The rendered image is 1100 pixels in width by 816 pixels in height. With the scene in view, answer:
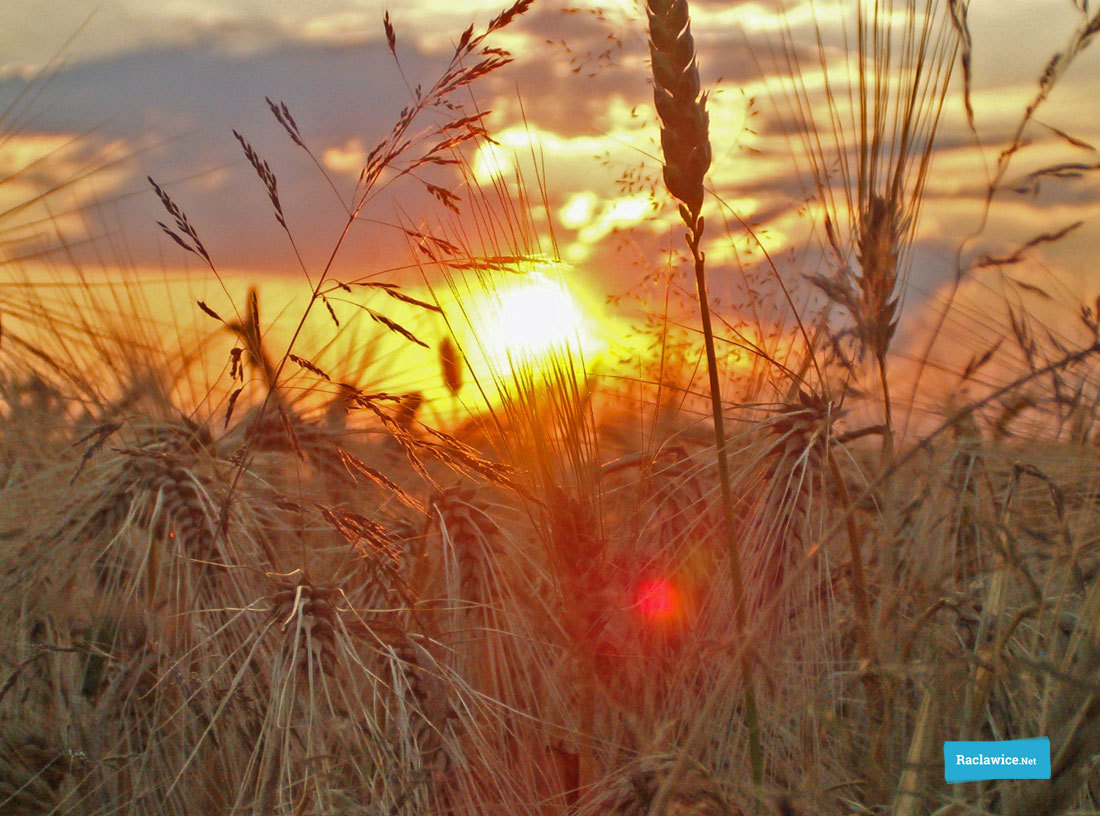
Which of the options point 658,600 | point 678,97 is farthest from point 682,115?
point 658,600

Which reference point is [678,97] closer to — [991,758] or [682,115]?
[682,115]

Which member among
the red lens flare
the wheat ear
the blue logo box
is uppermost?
the wheat ear

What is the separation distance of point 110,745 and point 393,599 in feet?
1.52

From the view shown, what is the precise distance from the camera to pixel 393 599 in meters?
1.46

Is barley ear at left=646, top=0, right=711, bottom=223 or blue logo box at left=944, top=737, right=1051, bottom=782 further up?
barley ear at left=646, top=0, right=711, bottom=223

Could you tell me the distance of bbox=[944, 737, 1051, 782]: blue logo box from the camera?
0.94 m

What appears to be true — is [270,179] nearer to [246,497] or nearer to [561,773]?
[246,497]

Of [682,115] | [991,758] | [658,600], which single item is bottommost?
[991,758]

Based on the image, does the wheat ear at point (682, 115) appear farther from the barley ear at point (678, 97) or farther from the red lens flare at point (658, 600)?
the red lens flare at point (658, 600)

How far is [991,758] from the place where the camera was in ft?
3.24

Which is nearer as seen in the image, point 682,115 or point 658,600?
point 682,115

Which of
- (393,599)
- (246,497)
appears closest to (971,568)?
(393,599)

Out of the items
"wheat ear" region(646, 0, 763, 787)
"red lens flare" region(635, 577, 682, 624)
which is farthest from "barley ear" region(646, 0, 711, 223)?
"red lens flare" region(635, 577, 682, 624)

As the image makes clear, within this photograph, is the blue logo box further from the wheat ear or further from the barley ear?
the barley ear
